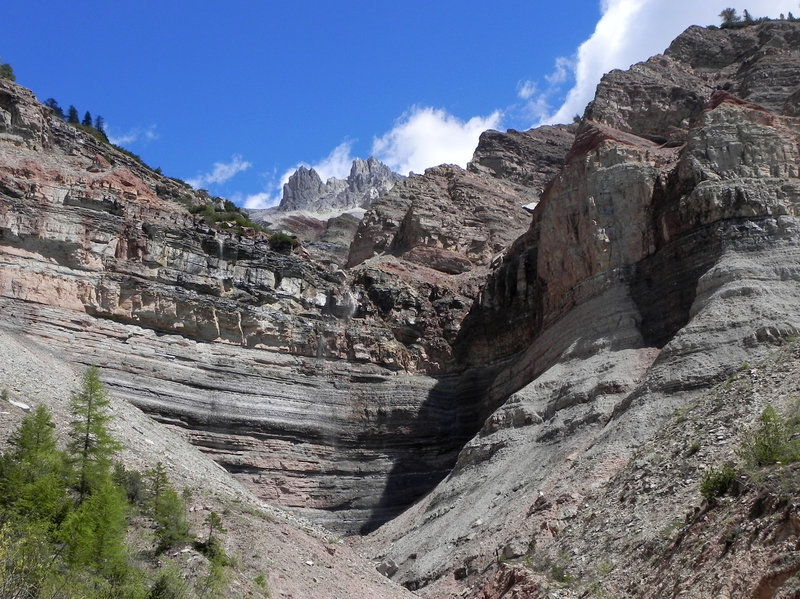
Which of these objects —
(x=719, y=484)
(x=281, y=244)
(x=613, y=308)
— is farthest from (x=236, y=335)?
(x=719, y=484)

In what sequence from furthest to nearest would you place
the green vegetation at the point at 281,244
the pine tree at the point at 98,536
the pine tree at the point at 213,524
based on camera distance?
the green vegetation at the point at 281,244
the pine tree at the point at 213,524
the pine tree at the point at 98,536

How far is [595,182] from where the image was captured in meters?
44.6

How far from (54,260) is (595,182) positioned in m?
23.7

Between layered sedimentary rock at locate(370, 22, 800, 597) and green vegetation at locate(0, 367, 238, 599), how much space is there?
818 centimetres

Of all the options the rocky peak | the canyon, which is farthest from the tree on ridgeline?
the rocky peak

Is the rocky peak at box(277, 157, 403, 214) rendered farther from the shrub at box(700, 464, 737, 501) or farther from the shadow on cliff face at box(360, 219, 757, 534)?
the shrub at box(700, 464, 737, 501)

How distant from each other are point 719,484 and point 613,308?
67.9 ft

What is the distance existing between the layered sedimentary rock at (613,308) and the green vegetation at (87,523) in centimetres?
818

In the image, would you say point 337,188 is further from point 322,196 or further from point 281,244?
point 281,244

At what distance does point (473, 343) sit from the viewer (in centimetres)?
5000

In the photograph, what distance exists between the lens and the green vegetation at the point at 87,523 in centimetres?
1617

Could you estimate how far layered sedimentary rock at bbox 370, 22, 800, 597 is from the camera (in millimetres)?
29969

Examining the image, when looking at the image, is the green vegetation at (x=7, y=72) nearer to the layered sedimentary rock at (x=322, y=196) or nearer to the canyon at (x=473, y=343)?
the canyon at (x=473, y=343)

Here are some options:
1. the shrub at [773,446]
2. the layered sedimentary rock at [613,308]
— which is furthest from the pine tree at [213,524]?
the shrub at [773,446]
